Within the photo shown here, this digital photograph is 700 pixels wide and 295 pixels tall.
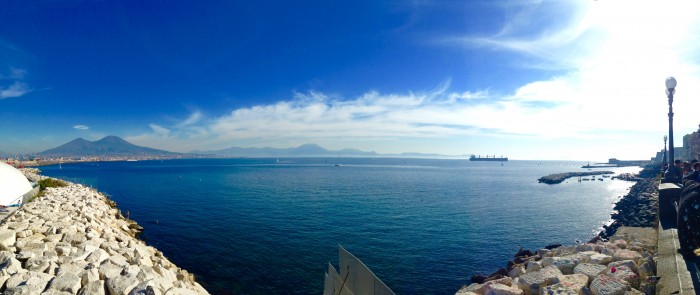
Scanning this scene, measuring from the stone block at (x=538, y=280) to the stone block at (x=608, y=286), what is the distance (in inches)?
42.0

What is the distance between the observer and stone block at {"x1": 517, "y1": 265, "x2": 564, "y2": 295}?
29.6ft

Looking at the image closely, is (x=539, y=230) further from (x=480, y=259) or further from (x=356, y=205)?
(x=356, y=205)

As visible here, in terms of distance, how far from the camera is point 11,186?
74.5ft

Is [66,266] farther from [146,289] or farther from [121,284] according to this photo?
[146,289]

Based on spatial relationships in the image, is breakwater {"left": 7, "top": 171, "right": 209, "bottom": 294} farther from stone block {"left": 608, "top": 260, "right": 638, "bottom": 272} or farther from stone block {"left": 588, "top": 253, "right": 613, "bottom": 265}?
stone block {"left": 588, "top": 253, "right": 613, "bottom": 265}

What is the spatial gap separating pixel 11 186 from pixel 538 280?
31043 mm

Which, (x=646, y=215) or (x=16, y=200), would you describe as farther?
(x=16, y=200)

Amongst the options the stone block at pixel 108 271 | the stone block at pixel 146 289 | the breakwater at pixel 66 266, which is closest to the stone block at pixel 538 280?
the breakwater at pixel 66 266

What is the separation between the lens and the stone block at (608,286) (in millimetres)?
7340

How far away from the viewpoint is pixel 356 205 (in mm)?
38250

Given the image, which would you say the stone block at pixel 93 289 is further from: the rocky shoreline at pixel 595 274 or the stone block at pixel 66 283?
the rocky shoreline at pixel 595 274

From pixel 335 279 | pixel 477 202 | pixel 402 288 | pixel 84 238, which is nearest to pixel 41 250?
pixel 84 238

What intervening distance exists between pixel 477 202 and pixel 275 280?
106ft

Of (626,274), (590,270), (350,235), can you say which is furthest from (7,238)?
(350,235)
